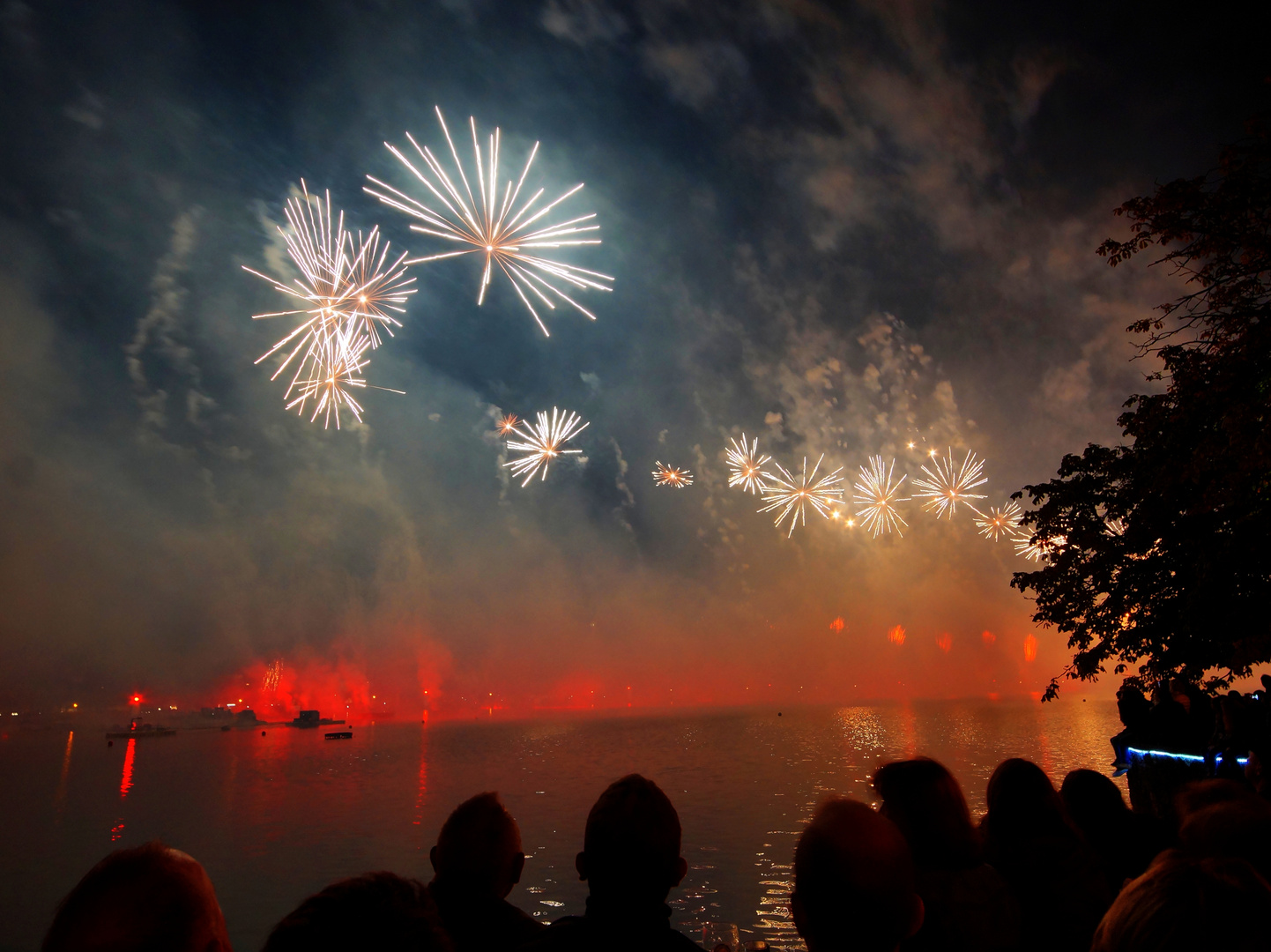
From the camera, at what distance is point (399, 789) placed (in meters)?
56.3

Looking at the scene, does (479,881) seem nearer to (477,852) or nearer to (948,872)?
(477,852)

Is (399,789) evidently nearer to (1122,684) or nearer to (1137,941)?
(1122,684)

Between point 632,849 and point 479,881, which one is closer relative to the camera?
point 632,849

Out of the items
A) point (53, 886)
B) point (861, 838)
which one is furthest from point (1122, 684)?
point (53, 886)

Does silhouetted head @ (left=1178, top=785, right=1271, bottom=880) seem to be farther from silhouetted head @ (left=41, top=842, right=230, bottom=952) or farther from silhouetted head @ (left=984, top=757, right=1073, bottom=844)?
silhouetted head @ (left=41, top=842, right=230, bottom=952)

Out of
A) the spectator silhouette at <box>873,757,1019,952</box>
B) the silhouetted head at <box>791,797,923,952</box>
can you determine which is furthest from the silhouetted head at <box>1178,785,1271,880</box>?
the silhouetted head at <box>791,797,923,952</box>

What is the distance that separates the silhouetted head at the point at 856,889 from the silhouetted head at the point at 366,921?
1.55 metres

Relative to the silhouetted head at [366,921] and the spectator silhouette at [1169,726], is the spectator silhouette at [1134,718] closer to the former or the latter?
the spectator silhouette at [1169,726]

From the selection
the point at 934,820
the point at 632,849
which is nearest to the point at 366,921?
the point at 632,849

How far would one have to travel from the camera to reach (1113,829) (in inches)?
187

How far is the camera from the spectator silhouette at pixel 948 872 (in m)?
3.32

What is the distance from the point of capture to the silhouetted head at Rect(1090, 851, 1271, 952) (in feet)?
5.77

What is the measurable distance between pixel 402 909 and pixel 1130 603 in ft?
82.4

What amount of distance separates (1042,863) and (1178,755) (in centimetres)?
1390
